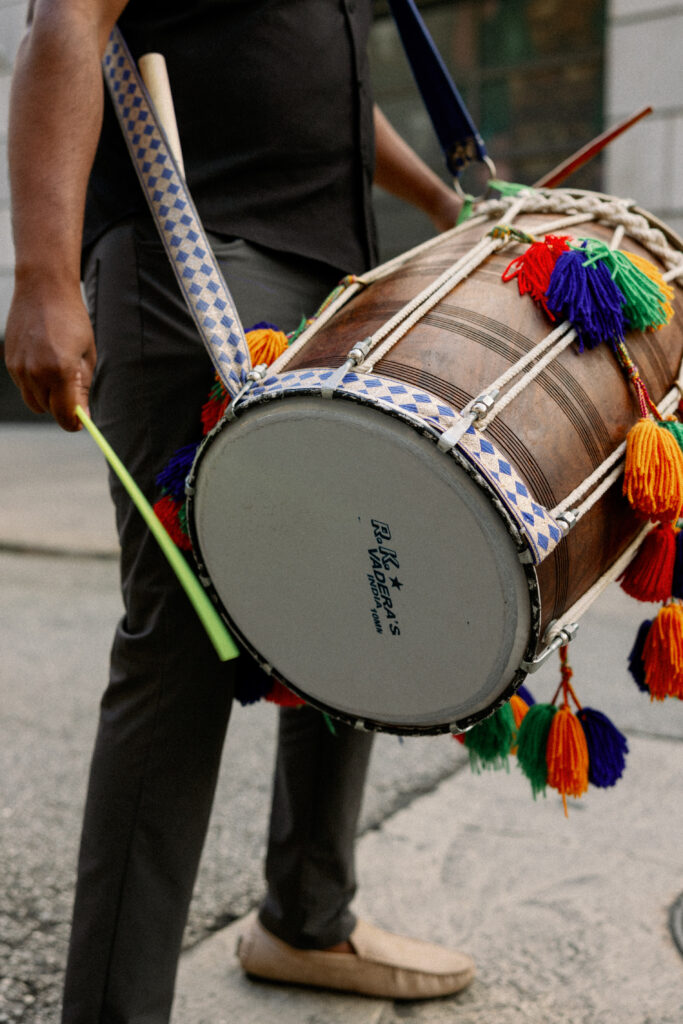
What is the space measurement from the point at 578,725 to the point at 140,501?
2.02 feet

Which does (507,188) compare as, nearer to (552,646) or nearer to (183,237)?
(183,237)

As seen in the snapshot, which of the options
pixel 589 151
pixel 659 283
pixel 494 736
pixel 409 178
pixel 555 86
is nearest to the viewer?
pixel 659 283

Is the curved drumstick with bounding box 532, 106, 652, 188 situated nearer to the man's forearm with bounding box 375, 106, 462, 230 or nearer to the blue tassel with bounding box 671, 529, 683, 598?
the man's forearm with bounding box 375, 106, 462, 230

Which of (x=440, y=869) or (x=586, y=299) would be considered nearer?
(x=586, y=299)

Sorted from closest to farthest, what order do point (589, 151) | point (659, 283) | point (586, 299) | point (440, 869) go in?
point (586, 299) < point (659, 283) < point (589, 151) < point (440, 869)

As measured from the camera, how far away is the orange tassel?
1.21 metres

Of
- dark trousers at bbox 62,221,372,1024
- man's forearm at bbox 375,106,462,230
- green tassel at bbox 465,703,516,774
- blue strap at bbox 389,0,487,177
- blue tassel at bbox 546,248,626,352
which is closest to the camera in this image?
blue tassel at bbox 546,248,626,352

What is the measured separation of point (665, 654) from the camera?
1.22 metres

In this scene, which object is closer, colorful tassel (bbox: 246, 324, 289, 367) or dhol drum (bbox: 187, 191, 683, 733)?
dhol drum (bbox: 187, 191, 683, 733)

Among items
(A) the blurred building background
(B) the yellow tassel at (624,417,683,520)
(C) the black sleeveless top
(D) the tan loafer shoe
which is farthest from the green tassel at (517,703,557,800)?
(A) the blurred building background

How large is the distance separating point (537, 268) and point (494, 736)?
0.62m

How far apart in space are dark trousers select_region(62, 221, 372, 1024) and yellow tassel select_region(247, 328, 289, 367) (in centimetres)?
9

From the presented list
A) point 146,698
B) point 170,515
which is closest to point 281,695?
point 146,698

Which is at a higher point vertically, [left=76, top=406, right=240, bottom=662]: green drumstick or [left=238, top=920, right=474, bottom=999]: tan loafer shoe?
[left=76, top=406, right=240, bottom=662]: green drumstick
